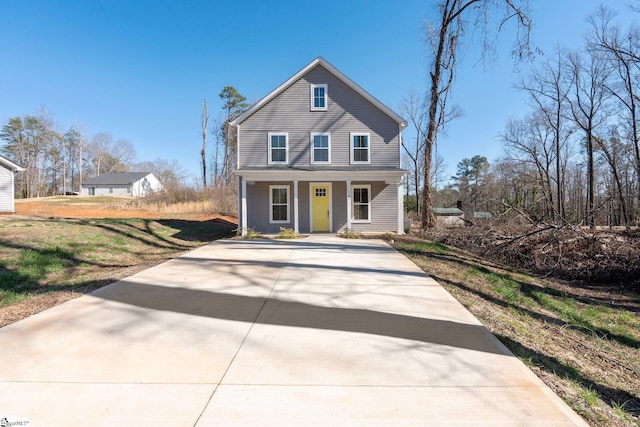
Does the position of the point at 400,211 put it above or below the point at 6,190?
below

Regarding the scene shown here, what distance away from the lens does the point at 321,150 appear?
47.8 feet

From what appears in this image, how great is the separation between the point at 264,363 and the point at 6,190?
24.9 m

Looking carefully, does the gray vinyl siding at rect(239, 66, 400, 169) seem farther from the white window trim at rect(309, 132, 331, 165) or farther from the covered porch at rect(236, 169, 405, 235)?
the covered porch at rect(236, 169, 405, 235)

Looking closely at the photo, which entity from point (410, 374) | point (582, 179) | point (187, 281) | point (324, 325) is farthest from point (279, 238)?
point (582, 179)

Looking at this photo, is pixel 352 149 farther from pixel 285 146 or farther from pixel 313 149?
pixel 285 146

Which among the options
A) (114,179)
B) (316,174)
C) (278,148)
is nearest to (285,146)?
(278,148)

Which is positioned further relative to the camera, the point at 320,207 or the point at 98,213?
the point at 98,213

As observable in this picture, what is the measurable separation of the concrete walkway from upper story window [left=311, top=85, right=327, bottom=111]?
11201mm

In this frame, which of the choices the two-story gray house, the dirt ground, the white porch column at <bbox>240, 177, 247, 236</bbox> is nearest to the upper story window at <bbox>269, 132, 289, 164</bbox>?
the two-story gray house

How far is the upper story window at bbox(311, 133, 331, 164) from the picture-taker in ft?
47.7

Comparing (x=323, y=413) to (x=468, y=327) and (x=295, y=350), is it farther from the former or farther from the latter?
(x=468, y=327)

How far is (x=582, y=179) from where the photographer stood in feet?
110

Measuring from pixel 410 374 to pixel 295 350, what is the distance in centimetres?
117

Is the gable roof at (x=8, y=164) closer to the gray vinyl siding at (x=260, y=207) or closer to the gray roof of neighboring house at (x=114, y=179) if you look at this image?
the gray vinyl siding at (x=260, y=207)
